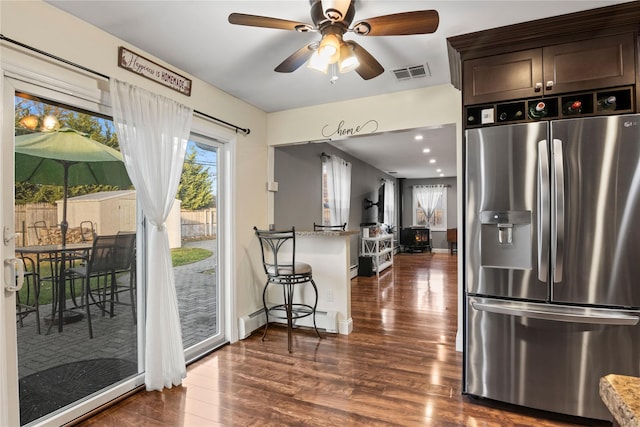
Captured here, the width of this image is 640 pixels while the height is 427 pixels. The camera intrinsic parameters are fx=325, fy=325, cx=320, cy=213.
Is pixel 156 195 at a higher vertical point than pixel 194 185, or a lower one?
lower

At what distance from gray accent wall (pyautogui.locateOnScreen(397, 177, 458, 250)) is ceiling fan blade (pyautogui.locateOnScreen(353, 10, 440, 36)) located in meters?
9.48

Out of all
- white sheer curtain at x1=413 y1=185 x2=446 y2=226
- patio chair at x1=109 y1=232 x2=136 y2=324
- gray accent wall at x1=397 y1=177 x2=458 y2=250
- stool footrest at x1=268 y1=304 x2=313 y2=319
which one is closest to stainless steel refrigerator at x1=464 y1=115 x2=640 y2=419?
stool footrest at x1=268 y1=304 x2=313 y2=319

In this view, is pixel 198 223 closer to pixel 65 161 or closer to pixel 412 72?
pixel 65 161

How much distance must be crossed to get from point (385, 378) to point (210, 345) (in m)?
1.62

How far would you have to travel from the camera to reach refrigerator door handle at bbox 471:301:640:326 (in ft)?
5.90

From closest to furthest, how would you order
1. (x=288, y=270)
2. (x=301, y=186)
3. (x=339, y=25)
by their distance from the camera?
(x=339, y=25) → (x=288, y=270) → (x=301, y=186)

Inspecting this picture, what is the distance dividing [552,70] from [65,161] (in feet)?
10.1

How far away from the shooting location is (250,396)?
2.23 meters

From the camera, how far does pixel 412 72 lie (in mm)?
2732

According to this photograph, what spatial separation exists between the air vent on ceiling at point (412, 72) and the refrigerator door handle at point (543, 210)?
3.76ft

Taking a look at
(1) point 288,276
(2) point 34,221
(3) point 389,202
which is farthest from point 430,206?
(2) point 34,221

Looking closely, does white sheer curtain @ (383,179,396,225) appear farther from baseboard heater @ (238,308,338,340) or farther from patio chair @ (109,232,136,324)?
patio chair @ (109,232,136,324)

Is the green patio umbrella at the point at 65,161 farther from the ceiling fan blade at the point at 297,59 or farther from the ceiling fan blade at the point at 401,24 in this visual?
the ceiling fan blade at the point at 401,24

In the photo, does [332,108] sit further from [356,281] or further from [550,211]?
[356,281]
